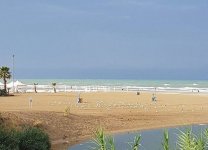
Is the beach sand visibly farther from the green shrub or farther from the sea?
the sea

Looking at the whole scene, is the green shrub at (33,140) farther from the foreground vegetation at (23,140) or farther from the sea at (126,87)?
the sea at (126,87)

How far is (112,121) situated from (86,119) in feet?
6.62

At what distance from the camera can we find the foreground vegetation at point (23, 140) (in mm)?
18797

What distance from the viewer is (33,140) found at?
70.1 feet

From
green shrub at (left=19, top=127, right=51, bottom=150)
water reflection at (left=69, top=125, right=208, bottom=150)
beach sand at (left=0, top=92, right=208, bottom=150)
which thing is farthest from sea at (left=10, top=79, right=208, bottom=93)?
green shrub at (left=19, top=127, right=51, bottom=150)

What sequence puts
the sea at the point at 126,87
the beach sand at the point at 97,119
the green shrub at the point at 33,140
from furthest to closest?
the sea at the point at 126,87, the beach sand at the point at 97,119, the green shrub at the point at 33,140

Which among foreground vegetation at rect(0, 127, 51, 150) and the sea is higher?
the sea

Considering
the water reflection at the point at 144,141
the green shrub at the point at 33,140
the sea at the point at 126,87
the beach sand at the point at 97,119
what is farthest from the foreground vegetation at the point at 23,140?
the sea at the point at 126,87

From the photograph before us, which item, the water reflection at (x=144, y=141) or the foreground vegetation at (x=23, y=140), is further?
the water reflection at (x=144, y=141)

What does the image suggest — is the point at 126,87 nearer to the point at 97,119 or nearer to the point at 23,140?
the point at 97,119

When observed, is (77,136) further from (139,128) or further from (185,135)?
(185,135)

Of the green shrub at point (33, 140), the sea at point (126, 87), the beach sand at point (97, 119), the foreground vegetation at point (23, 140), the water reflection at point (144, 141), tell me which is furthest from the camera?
the sea at point (126, 87)

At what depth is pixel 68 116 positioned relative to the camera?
35312mm

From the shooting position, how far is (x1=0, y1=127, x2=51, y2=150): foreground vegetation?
18.8 metres
